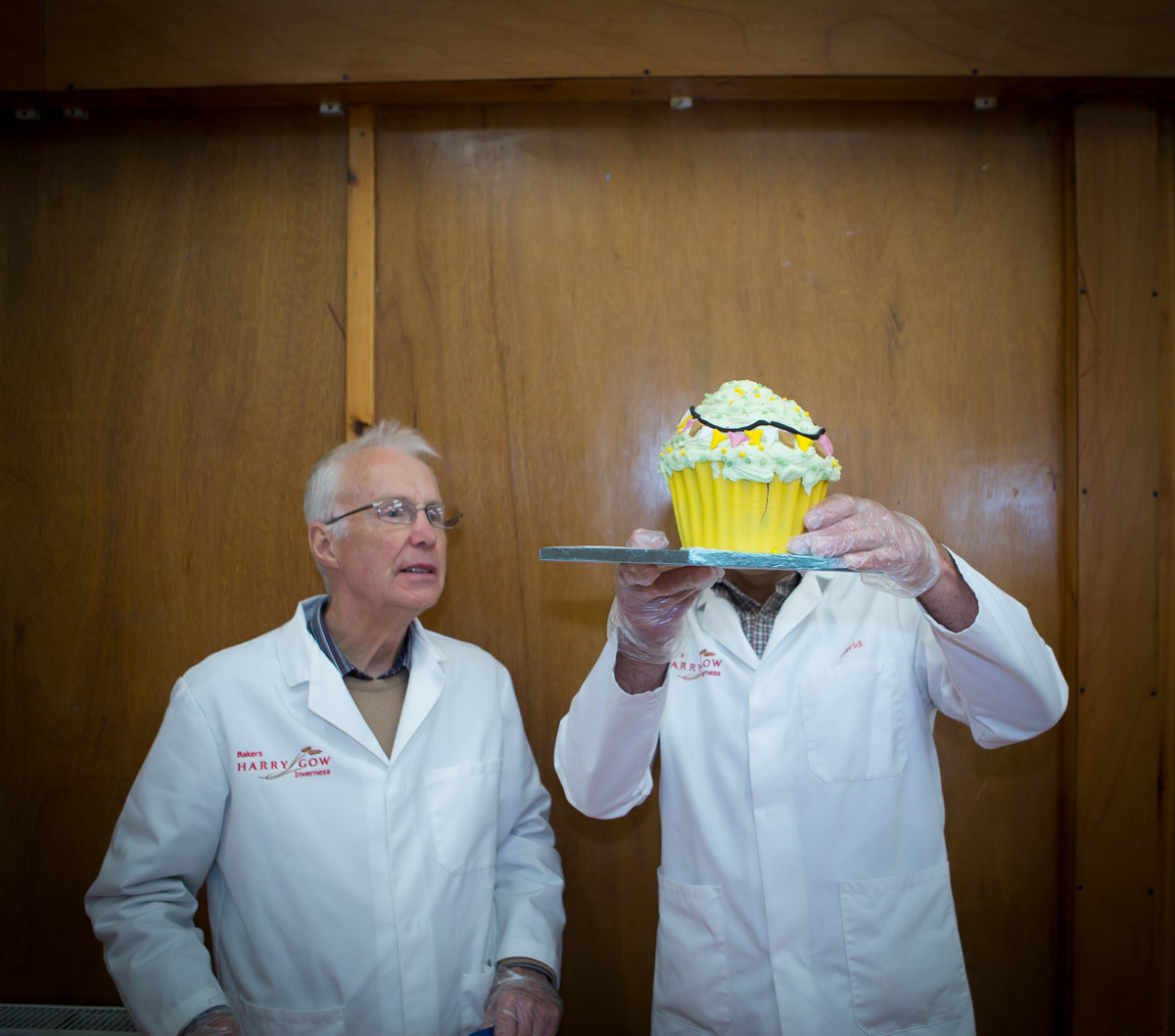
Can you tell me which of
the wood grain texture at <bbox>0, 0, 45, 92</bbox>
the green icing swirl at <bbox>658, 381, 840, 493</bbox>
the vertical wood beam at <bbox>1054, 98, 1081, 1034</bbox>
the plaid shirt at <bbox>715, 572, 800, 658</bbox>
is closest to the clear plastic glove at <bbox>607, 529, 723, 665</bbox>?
the green icing swirl at <bbox>658, 381, 840, 493</bbox>

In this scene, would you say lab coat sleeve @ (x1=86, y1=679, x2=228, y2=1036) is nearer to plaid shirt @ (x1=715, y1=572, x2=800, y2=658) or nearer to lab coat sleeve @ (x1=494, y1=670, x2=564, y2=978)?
lab coat sleeve @ (x1=494, y1=670, x2=564, y2=978)

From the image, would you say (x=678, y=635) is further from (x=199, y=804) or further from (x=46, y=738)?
(x=46, y=738)

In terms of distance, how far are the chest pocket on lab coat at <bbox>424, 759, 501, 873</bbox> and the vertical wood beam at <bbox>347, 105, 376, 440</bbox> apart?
3.21ft

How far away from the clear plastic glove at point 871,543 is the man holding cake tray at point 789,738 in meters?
0.01

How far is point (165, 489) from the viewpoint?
2.39 m

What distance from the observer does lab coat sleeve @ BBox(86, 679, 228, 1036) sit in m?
1.66

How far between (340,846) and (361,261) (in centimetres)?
153

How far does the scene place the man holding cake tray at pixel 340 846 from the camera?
174 cm

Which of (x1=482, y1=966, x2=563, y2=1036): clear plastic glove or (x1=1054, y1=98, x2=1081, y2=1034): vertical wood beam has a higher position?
(x1=1054, y1=98, x2=1081, y2=1034): vertical wood beam

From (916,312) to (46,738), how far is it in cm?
273

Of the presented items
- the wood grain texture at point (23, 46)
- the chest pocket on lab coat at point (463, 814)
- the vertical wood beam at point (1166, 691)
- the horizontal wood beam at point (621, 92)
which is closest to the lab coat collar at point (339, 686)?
the chest pocket on lab coat at point (463, 814)

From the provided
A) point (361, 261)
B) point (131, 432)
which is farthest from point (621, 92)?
point (131, 432)

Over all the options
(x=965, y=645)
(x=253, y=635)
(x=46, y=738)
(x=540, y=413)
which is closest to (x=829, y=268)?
(x=540, y=413)

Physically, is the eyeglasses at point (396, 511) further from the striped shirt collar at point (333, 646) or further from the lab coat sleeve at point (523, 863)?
the lab coat sleeve at point (523, 863)
